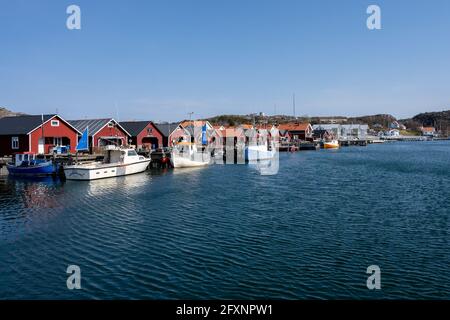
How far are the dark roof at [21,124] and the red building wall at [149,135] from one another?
652 inches

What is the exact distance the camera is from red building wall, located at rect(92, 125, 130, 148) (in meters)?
58.7

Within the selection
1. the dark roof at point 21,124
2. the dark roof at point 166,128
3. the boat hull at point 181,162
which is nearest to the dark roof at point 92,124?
the dark roof at point 21,124

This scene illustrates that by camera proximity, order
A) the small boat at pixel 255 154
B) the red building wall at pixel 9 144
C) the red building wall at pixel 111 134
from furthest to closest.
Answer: the small boat at pixel 255 154
the red building wall at pixel 111 134
the red building wall at pixel 9 144

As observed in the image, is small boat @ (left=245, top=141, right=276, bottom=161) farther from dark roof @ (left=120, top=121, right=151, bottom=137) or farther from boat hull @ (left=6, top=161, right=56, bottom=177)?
boat hull @ (left=6, top=161, right=56, bottom=177)

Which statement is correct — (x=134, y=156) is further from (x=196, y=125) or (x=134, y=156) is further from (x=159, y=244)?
(x=196, y=125)

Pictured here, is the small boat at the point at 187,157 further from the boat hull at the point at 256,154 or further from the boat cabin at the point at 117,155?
the boat cabin at the point at 117,155

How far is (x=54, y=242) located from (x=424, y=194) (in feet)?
89.8

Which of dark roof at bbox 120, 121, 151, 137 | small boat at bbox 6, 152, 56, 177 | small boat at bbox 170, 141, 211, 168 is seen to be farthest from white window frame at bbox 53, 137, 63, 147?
small boat at bbox 170, 141, 211, 168

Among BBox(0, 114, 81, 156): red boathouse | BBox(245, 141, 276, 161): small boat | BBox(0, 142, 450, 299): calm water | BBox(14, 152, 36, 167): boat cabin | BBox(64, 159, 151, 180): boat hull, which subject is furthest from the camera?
BBox(245, 141, 276, 161): small boat

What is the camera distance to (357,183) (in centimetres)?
4053

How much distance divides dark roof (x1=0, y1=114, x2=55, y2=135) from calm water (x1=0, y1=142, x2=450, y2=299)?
16962 millimetres

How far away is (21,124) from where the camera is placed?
172 ft

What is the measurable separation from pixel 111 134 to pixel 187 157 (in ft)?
42.2

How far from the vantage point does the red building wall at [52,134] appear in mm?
50469
